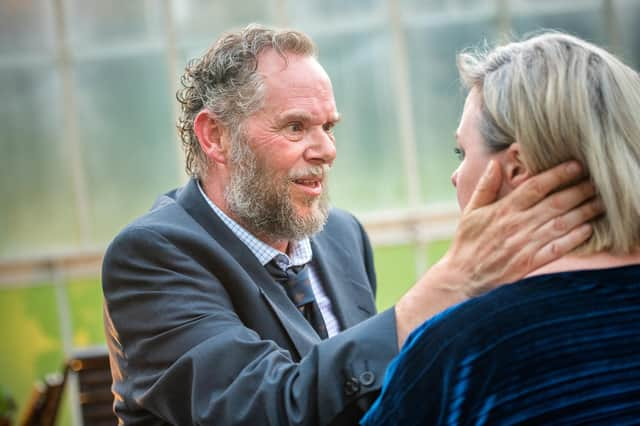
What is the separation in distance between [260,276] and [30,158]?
727 cm

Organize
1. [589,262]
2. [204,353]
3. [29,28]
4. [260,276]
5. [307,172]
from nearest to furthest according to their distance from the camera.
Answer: [589,262], [204,353], [260,276], [307,172], [29,28]

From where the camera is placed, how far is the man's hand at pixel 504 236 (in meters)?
2.06

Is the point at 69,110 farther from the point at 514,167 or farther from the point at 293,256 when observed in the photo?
the point at 514,167

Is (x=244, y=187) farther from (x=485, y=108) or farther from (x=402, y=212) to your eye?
(x=402, y=212)

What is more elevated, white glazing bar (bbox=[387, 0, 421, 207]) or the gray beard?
the gray beard

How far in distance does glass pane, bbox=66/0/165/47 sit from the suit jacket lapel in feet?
22.9

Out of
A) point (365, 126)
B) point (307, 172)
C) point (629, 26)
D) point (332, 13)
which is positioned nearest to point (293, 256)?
point (307, 172)

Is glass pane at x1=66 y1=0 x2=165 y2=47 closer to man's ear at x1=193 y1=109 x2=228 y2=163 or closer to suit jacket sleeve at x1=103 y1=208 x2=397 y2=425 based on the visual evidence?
man's ear at x1=193 y1=109 x2=228 y2=163

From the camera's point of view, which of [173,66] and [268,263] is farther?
[173,66]

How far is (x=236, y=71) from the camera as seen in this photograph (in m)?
3.15

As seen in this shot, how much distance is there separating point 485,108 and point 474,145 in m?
0.09

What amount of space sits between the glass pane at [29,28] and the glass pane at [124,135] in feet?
1.53

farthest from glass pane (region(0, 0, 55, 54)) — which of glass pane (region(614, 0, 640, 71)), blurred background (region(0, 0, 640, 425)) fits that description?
glass pane (region(614, 0, 640, 71))

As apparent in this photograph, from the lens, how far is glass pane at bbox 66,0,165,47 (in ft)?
31.5
